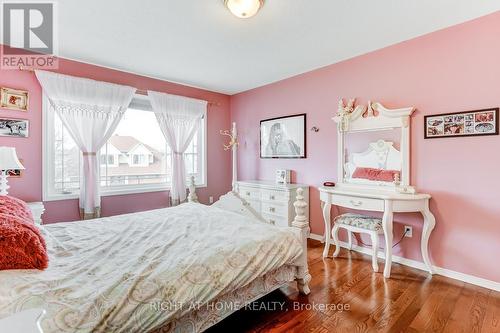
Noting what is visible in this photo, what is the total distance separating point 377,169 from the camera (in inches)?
117

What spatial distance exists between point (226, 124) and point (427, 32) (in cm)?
326

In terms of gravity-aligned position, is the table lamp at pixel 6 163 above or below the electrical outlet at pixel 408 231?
above

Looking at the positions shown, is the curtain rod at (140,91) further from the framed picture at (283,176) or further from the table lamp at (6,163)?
the framed picture at (283,176)

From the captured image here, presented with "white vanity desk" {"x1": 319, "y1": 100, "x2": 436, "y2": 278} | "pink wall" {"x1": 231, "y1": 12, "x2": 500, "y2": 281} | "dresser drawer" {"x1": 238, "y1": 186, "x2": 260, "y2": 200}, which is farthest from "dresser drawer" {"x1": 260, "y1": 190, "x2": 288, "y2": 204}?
"pink wall" {"x1": 231, "y1": 12, "x2": 500, "y2": 281}

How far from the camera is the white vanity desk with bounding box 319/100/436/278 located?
248cm

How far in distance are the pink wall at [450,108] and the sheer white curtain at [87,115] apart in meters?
3.05

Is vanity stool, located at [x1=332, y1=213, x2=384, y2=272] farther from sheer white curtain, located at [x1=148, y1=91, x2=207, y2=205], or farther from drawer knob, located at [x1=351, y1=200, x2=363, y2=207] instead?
sheer white curtain, located at [x1=148, y1=91, x2=207, y2=205]

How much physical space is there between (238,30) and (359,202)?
2.16m

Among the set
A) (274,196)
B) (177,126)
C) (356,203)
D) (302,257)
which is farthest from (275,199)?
(177,126)

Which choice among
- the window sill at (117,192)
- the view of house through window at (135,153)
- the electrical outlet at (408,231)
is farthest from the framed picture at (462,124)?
the view of house through window at (135,153)

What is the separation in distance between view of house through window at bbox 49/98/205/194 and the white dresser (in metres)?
1.27

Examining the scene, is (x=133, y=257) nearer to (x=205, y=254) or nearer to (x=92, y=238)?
(x=205, y=254)

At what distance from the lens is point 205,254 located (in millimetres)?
1556

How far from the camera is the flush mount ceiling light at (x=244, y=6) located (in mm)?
1960
